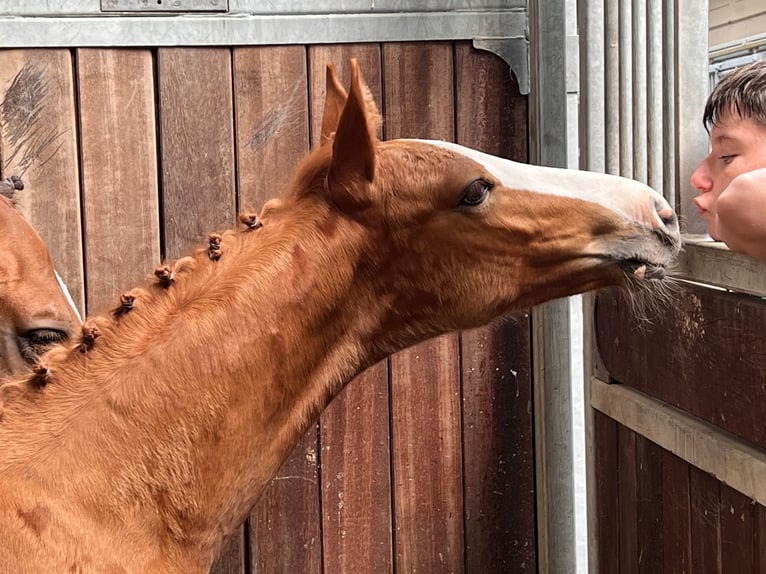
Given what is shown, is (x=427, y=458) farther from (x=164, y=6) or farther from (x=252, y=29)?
(x=164, y=6)

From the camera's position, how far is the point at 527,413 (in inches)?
93.7

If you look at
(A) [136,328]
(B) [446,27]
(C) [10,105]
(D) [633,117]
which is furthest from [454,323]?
(C) [10,105]

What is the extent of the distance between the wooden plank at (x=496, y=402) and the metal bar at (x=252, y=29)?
0.27 feet

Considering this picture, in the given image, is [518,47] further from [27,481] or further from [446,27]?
[27,481]

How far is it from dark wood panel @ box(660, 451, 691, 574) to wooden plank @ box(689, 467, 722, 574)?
0.02 m

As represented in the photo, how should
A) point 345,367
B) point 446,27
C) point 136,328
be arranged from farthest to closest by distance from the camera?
point 446,27, point 345,367, point 136,328

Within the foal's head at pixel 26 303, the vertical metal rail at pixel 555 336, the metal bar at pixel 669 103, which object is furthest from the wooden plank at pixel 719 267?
the foal's head at pixel 26 303

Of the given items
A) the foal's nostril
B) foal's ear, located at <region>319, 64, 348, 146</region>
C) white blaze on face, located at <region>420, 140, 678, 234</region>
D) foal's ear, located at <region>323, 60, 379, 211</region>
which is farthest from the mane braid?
the foal's nostril

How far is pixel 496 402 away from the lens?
7.75 ft

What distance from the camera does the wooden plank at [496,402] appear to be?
2283 millimetres

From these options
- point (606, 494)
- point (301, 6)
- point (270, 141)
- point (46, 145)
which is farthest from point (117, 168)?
point (606, 494)

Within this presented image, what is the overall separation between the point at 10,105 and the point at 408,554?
147 centimetres

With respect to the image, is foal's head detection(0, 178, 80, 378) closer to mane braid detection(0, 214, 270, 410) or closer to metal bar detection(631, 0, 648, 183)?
mane braid detection(0, 214, 270, 410)

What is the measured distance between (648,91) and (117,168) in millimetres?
1226
